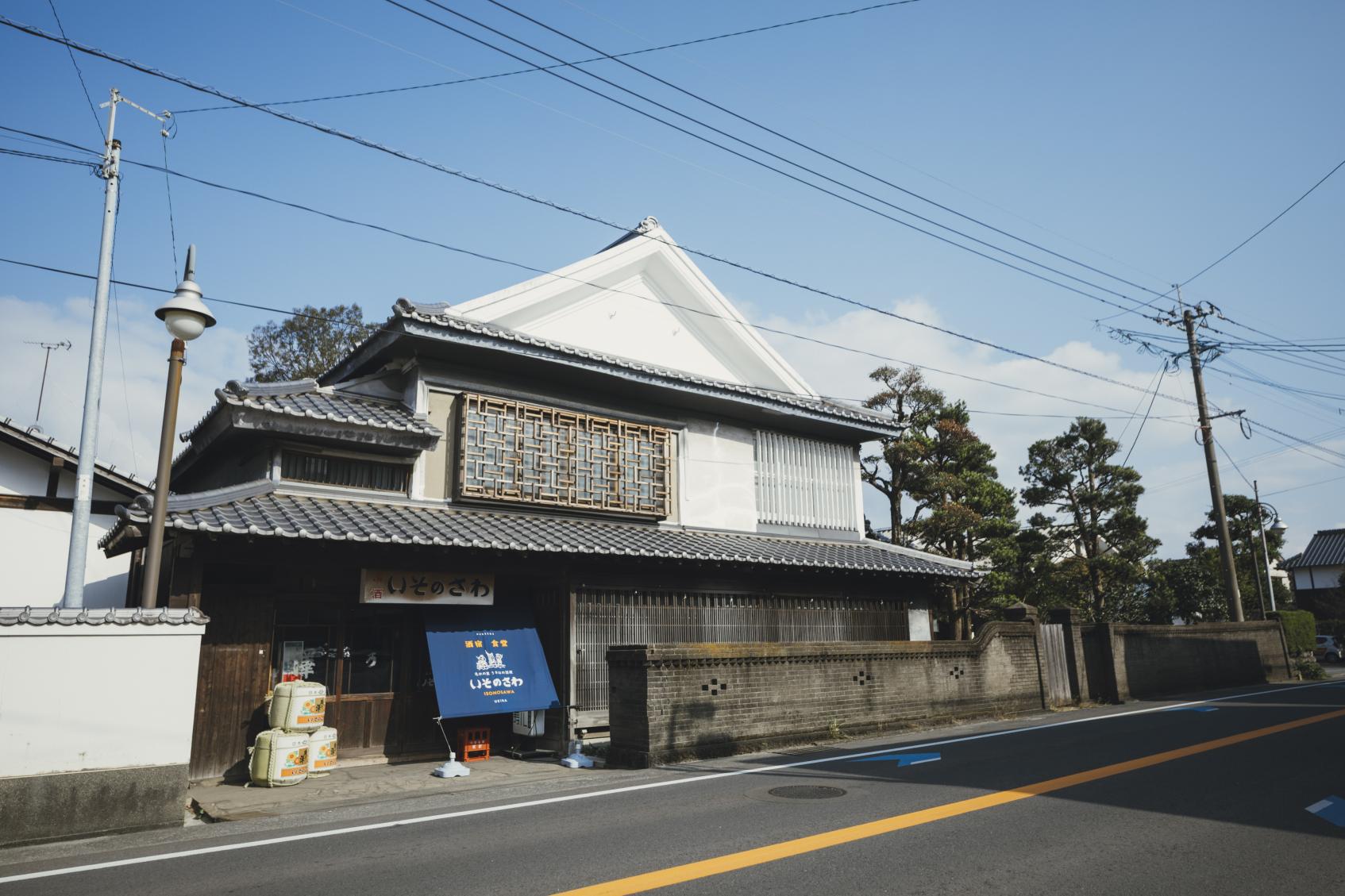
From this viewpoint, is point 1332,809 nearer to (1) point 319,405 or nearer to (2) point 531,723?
(2) point 531,723

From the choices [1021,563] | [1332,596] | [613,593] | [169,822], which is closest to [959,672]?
[613,593]

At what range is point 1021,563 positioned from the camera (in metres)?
33.1

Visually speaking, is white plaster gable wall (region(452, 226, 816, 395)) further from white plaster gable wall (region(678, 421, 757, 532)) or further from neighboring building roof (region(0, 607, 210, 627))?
neighboring building roof (region(0, 607, 210, 627))

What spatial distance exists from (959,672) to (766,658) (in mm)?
5450

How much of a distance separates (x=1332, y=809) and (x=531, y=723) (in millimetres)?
10489

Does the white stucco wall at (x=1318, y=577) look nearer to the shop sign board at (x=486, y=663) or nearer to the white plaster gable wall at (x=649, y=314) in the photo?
the white plaster gable wall at (x=649, y=314)

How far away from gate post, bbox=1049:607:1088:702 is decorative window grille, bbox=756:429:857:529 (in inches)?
221

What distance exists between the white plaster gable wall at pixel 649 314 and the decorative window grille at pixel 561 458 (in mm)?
2267

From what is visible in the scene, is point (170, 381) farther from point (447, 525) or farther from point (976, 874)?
point (976, 874)

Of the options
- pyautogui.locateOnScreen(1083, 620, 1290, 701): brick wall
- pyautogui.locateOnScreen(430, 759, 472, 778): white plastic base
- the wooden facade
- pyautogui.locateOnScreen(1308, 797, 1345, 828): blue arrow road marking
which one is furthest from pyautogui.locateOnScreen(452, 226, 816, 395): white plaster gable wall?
pyautogui.locateOnScreen(1308, 797, 1345, 828): blue arrow road marking

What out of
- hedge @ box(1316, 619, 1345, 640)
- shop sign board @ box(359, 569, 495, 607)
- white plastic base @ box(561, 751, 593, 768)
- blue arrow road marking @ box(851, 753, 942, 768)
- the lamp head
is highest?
the lamp head

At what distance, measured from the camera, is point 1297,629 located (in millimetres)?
30109

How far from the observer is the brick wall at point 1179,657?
65.2ft

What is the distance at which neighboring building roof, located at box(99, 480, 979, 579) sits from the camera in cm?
1063
